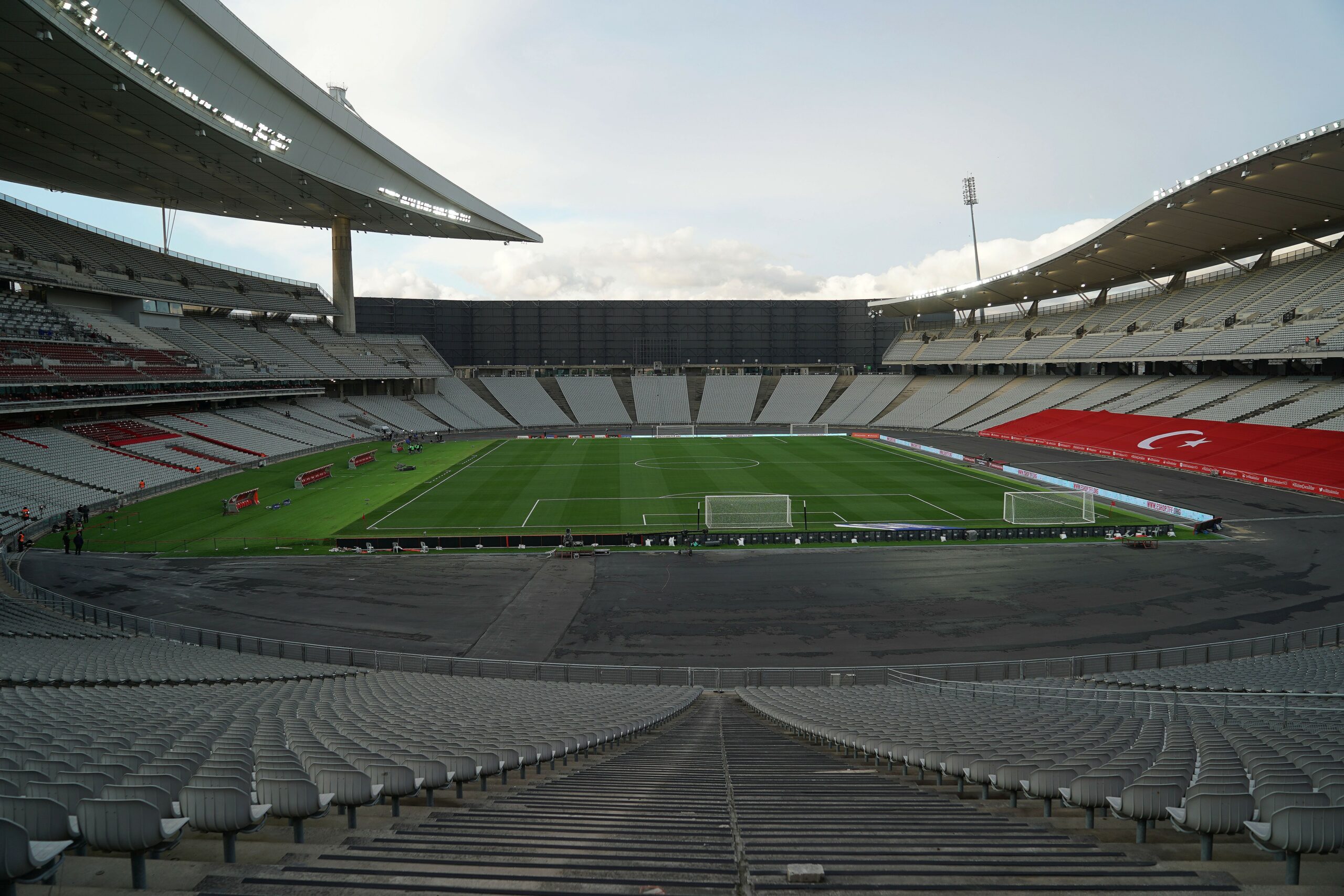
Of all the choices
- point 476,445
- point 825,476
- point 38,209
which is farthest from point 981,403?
point 38,209

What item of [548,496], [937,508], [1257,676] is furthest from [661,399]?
[1257,676]

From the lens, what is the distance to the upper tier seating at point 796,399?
9356cm

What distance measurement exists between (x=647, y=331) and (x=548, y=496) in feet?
220

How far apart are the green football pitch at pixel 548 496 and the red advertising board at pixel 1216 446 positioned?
12.2 metres

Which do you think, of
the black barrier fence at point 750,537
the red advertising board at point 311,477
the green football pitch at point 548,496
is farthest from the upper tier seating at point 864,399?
the red advertising board at point 311,477

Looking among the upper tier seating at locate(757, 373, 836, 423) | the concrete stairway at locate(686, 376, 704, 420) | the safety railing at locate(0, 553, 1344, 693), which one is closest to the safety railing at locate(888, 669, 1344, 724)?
the safety railing at locate(0, 553, 1344, 693)

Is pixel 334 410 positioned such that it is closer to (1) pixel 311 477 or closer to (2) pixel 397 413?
(2) pixel 397 413

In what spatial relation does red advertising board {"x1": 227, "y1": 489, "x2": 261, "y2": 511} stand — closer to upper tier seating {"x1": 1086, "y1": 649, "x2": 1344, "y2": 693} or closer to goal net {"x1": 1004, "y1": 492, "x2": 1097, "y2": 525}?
upper tier seating {"x1": 1086, "y1": 649, "x2": 1344, "y2": 693}

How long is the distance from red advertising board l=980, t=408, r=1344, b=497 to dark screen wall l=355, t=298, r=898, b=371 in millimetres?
47087

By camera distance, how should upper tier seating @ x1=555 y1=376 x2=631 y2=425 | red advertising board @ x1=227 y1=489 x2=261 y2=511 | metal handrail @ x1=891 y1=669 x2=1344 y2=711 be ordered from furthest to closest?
upper tier seating @ x1=555 y1=376 x2=631 y2=425, red advertising board @ x1=227 y1=489 x2=261 y2=511, metal handrail @ x1=891 y1=669 x2=1344 y2=711

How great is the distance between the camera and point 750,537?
33.1 meters

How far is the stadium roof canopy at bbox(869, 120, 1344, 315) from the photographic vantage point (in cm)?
4091

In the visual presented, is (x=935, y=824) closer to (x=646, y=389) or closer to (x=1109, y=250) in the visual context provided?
(x=1109, y=250)

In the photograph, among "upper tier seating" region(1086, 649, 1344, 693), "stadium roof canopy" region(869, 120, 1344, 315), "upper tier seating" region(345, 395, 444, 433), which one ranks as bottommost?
"upper tier seating" region(1086, 649, 1344, 693)
